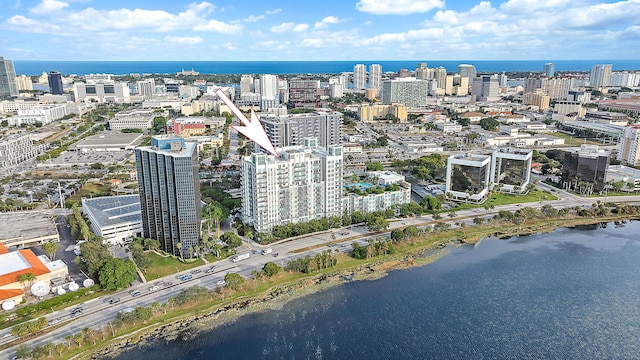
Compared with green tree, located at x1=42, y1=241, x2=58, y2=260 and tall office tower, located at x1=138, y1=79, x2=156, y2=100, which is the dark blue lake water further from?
tall office tower, located at x1=138, y1=79, x2=156, y2=100

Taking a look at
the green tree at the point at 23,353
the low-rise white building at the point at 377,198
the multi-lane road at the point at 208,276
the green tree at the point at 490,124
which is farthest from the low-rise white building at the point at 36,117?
the green tree at the point at 490,124

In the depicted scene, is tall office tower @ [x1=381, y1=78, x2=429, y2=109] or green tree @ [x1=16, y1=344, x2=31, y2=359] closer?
green tree @ [x1=16, y1=344, x2=31, y2=359]

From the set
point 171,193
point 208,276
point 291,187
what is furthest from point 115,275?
point 291,187

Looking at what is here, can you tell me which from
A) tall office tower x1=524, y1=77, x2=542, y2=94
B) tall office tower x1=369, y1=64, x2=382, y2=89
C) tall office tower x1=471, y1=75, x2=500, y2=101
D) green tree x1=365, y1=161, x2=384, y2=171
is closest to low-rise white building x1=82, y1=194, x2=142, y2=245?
green tree x1=365, y1=161, x2=384, y2=171

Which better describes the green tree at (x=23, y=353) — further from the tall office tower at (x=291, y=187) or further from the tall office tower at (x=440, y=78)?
the tall office tower at (x=440, y=78)

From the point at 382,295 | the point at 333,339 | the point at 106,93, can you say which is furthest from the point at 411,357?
the point at 106,93
